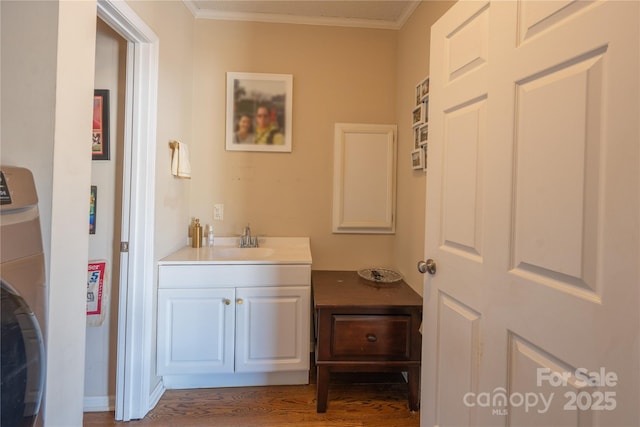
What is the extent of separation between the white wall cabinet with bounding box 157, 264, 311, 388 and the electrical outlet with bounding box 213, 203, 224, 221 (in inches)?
22.6

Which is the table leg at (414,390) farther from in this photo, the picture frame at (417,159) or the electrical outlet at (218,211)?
the electrical outlet at (218,211)

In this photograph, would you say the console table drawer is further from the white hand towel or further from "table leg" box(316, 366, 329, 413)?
the white hand towel

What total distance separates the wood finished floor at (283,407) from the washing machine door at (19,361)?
1.04m

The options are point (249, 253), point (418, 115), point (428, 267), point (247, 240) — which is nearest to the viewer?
point (428, 267)

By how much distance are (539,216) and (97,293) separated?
2.05 metres

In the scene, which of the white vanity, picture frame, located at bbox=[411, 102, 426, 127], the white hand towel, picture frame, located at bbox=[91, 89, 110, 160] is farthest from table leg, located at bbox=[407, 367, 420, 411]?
picture frame, located at bbox=[91, 89, 110, 160]

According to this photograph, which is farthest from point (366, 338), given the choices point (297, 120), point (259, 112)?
point (259, 112)

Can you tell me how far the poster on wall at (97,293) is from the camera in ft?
5.27

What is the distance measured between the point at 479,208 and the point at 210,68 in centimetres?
209

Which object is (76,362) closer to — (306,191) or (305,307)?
(305,307)

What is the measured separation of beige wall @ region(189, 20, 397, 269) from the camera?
219cm

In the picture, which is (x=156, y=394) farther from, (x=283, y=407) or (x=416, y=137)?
(x=416, y=137)

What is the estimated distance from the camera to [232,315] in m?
1.73

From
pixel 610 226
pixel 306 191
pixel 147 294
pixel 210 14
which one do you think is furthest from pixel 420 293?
pixel 210 14
